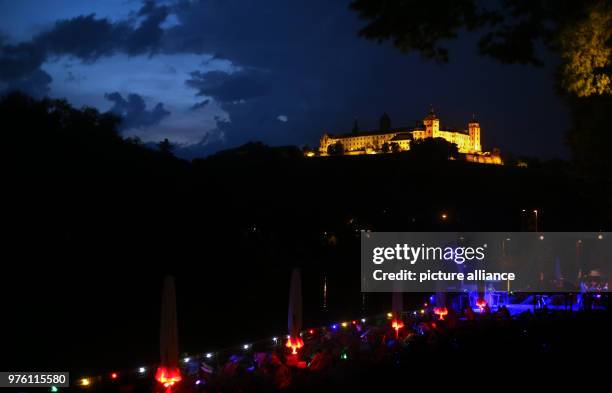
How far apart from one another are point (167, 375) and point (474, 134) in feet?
389

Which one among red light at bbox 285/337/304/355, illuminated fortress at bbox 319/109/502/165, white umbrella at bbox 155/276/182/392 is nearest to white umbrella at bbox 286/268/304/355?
red light at bbox 285/337/304/355

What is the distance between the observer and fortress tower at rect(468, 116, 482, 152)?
120 m

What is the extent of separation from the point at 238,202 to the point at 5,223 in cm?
1357

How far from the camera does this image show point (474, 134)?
4744 inches

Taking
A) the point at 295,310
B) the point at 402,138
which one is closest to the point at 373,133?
the point at 402,138

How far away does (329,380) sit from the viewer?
5137mm

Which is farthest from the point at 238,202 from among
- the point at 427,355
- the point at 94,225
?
the point at 427,355

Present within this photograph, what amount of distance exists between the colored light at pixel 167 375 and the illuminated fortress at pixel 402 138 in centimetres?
10234

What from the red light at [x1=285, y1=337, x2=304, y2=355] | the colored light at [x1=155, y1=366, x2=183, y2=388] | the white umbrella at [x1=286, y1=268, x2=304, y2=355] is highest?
the white umbrella at [x1=286, y1=268, x2=304, y2=355]

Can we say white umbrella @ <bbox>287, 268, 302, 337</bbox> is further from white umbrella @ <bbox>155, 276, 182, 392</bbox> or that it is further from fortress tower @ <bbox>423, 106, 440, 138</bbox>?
fortress tower @ <bbox>423, 106, 440, 138</bbox>

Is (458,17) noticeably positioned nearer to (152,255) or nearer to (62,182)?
(62,182)

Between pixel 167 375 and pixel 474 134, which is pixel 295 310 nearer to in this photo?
pixel 167 375

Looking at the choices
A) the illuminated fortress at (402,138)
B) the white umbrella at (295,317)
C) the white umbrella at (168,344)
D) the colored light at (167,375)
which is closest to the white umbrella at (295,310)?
the white umbrella at (295,317)

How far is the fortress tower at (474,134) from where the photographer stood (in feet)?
394
